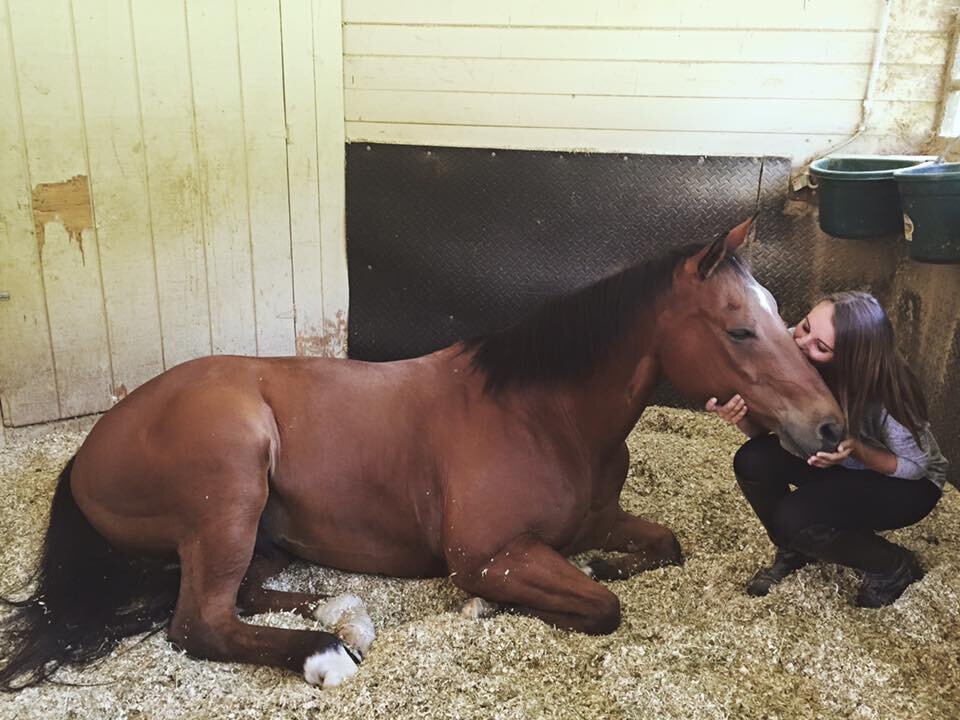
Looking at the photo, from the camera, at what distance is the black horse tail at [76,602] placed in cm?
193

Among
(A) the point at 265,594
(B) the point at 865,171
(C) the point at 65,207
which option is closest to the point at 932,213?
(B) the point at 865,171

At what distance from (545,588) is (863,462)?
849mm

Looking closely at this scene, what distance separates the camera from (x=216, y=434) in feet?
6.68

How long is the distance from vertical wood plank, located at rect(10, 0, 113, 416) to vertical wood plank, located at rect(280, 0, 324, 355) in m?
0.82

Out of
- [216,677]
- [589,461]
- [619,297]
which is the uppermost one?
[619,297]

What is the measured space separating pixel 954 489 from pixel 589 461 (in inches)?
58.6

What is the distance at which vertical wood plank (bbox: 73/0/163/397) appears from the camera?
3078mm

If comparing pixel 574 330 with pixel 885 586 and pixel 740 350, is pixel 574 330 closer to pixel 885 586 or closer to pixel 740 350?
pixel 740 350

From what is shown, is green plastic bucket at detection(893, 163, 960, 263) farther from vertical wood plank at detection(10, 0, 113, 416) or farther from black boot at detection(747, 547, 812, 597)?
vertical wood plank at detection(10, 0, 113, 416)

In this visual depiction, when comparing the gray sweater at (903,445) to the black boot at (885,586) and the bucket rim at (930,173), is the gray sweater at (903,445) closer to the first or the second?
the black boot at (885,586)

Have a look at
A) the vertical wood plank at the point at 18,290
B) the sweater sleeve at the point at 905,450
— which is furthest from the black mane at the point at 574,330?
the vertical wood plank at the point at 18,290

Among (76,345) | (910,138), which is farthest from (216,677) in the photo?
(910,138)

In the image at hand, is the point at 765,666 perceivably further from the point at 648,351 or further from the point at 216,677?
the point at 216,677

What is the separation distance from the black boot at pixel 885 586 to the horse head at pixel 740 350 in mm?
452
